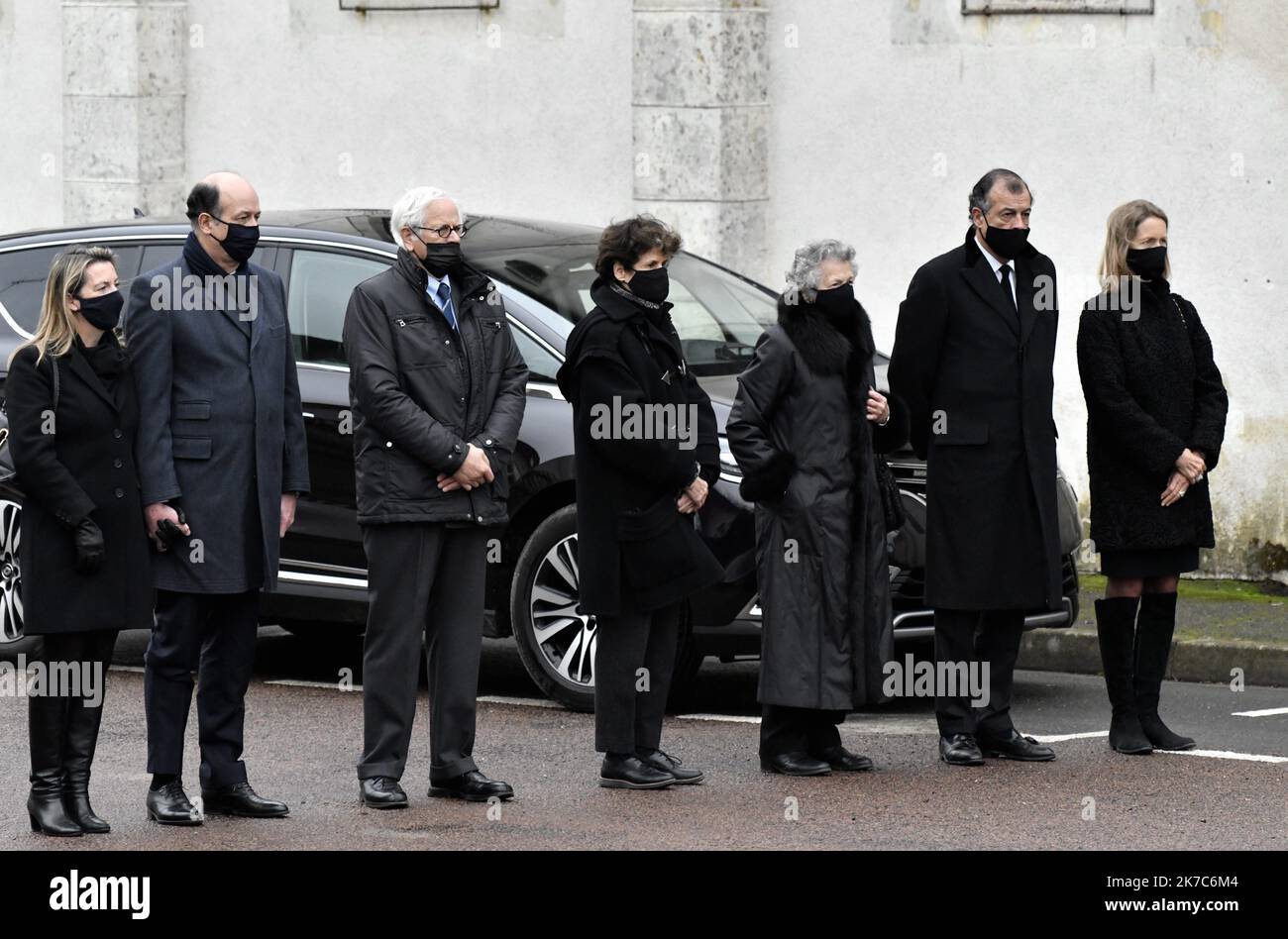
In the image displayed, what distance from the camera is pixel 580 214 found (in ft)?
47.9

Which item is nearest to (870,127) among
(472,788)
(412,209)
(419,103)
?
(419,103)

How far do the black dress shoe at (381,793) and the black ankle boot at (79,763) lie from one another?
Result: 2.82 feet

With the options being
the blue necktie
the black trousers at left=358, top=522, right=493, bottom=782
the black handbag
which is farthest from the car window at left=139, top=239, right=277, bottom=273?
the black handbag

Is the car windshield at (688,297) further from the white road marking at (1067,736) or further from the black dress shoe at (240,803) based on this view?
the black dress shoe at (240,803)

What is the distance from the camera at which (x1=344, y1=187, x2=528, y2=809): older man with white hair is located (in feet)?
24.8

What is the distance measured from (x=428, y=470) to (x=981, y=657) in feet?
7.56

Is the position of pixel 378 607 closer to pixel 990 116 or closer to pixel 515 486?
pixel 515 486

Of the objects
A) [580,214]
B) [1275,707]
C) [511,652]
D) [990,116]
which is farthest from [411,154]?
[1275,707]

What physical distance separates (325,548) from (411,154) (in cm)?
567

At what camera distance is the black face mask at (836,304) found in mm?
8203

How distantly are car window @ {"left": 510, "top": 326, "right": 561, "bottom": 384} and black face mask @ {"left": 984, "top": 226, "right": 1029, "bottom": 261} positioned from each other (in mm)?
1971

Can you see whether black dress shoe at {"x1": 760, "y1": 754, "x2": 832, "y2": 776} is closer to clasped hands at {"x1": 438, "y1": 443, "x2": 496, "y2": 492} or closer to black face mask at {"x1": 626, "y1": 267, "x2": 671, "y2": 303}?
clasped hands at {"x1": 438, "y1": 443, "x2": 496, "y2": 492}

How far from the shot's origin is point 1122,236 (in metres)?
8.68

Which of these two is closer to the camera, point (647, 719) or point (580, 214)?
point (647, 719)
